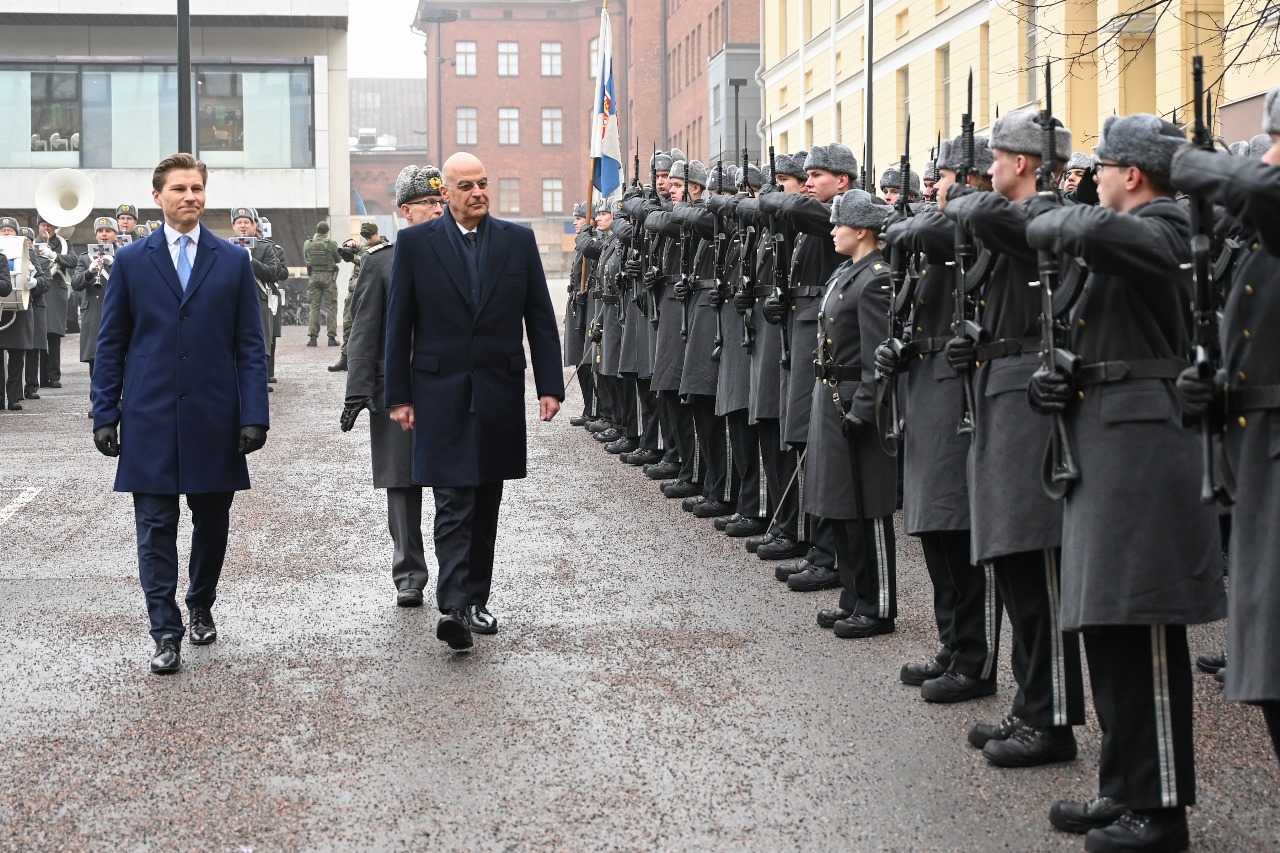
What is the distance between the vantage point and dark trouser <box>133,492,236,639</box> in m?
7.25

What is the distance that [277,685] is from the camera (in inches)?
271

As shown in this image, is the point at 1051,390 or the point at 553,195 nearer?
the point at 1051,390

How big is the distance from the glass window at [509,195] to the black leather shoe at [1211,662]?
89.5 m

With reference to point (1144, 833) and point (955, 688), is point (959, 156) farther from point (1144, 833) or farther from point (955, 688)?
Answer: point (1144, 833)

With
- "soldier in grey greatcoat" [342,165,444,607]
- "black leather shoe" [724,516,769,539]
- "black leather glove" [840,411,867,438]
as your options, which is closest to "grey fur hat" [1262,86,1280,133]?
"black leather glove" [840,411,867,438]

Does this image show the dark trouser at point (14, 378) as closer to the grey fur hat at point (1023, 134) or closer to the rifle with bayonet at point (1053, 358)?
the grey fur hat at point (1023, 134)

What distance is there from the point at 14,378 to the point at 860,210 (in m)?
14.2

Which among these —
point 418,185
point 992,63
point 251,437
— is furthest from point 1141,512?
point 992,63

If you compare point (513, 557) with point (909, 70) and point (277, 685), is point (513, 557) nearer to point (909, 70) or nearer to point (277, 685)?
point (277, 685)

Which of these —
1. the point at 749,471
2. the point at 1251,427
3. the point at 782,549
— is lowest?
the point at 782,549

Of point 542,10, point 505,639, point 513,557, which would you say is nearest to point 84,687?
point 505,639

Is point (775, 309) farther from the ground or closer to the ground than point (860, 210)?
closer to the ground

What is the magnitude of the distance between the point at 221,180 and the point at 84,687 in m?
39.3

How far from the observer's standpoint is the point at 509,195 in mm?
97000
